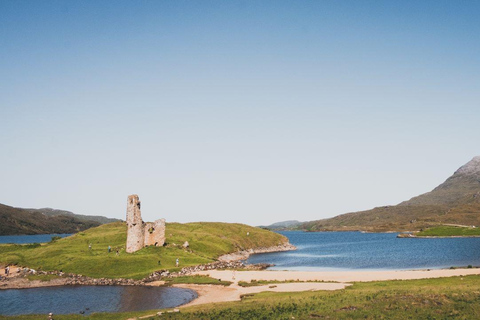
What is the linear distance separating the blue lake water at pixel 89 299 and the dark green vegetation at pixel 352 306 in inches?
290

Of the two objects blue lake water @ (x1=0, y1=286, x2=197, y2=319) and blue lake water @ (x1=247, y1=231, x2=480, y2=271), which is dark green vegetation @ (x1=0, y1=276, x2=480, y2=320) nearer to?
blue lake water @ (x1=0, y1=286, x2=197, y2=319)

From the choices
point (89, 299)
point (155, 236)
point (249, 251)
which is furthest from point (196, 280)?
point (249, 251)

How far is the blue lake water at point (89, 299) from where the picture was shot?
44844mm

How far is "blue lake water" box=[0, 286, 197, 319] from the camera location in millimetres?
44844

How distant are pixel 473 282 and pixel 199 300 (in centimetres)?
3331

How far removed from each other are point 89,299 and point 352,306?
117 ft

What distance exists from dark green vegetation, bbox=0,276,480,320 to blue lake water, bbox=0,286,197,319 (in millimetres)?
7355

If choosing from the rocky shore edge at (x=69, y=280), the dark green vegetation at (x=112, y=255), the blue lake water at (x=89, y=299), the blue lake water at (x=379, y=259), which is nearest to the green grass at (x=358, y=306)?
the blue lake water at (x=89, y=299)

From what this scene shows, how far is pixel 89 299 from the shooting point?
166 feet

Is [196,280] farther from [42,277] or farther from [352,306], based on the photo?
[352,306]

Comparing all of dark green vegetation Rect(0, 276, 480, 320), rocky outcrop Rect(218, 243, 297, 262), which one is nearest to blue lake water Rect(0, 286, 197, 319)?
dark green vegetation Rect(0, 276, 480, 320)

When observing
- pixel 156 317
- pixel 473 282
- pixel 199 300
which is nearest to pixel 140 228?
pixel 199 300

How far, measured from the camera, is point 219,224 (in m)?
154

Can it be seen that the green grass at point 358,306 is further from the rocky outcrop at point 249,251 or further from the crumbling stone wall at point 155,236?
the rocky outcrop at point 249,251
